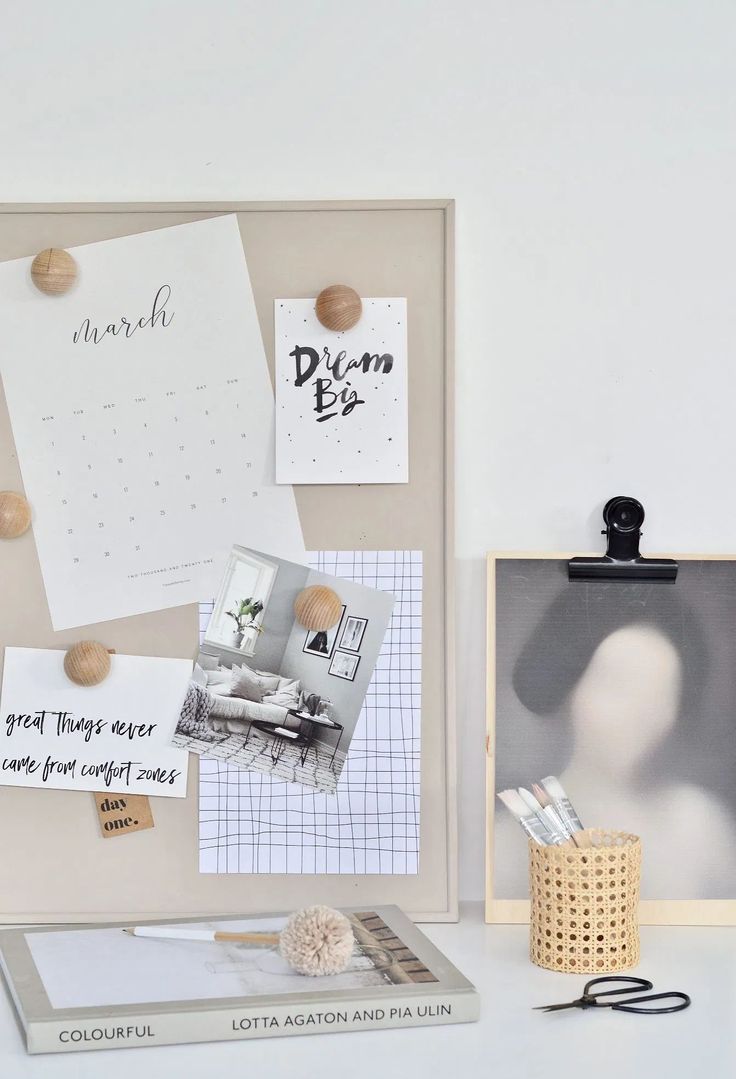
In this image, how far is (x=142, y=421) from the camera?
100 cm

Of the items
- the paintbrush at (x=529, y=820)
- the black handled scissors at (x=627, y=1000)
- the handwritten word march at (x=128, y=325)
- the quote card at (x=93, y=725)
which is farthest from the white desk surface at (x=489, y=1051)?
the handwritten word march at (x=128, y=325)

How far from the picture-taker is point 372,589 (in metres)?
0.99

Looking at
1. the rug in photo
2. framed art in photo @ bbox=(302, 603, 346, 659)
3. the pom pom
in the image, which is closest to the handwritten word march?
the rug in photo

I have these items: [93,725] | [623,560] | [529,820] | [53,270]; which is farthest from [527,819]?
[53,270]

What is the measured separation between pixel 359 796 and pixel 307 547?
246 mm

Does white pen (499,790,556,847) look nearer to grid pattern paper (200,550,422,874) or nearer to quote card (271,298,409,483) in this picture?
grid pattern paper (200,550,422,874)

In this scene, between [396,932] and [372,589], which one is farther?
[372,589]

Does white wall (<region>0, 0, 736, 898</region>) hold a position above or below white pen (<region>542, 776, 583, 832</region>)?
above

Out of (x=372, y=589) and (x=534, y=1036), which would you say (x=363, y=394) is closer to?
(x=372, y=589)

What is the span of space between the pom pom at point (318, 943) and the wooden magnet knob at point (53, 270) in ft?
2.03

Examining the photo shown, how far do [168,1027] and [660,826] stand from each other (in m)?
0.52

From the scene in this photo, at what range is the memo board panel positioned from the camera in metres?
0.97

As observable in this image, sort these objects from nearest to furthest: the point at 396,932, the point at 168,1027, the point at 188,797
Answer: the point at 168,1027, the point at 396,932, the point at 188,797

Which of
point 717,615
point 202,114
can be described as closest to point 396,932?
point 717,615
